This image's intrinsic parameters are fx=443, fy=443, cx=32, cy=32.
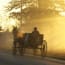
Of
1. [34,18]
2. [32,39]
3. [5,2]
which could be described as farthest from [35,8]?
[32,39]

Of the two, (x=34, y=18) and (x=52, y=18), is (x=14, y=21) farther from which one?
(x=52, y=18)

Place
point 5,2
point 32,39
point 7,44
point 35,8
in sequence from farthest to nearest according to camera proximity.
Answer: point 5,2, point 7,44, point 35,8, point 32,39

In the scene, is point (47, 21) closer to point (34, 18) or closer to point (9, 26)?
point (34, 18)

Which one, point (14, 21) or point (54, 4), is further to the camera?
point (14, 21)

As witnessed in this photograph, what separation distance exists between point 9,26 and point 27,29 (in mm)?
4392

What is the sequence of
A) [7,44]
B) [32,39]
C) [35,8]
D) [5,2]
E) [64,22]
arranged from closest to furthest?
[32,39]
[64,22]
[35,8]
[7,44]
[5,2]

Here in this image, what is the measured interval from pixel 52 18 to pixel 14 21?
6043 mm

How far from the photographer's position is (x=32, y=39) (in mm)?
21641

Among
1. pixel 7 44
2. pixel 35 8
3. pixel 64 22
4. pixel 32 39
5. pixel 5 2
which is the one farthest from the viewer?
pixel 5 2

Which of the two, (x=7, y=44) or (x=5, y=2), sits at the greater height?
(x=5, y=2)

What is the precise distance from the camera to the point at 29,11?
97.5 feet

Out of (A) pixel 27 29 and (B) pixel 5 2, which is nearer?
(A) pixel 27 29

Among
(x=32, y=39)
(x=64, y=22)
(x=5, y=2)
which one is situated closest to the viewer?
(x=32, y=39)

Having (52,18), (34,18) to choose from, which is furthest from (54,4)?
(34,18)
